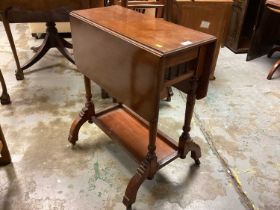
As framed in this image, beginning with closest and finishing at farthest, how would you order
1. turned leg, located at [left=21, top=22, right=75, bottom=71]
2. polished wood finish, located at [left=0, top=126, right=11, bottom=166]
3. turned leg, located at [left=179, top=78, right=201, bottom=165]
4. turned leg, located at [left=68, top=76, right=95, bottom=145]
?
turned leg, located at [left=179, top=78, right=201, bottom=165], polished wood finish, located at [left=0, top=126, right=11, bottom=166], turned leg, located at [left=68, top=76, right=95, bottom=145], turned leg, located at [left=21, top=22, right=75, bottom=71]

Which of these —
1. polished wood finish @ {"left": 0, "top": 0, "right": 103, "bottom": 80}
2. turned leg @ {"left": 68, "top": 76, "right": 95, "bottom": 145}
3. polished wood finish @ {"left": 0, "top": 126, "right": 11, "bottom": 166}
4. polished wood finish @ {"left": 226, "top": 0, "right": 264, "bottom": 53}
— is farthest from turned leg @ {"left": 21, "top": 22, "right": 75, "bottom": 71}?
polished wood finish @ {"left": 226, "top": 0, "right": 264, "bottom": 53}

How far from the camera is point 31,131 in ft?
6.39

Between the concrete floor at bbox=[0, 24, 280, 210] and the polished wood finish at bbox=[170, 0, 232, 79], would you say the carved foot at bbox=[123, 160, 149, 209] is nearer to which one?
the concrete floor at bbox=[0, 24, 280, 210]

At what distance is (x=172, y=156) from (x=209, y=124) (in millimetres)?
666

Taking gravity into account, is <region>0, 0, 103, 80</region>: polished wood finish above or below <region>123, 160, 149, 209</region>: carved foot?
above

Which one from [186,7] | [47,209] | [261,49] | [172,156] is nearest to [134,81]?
[172,156]

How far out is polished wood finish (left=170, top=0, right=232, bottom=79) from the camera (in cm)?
217

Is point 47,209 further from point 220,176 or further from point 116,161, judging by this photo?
point 220,176

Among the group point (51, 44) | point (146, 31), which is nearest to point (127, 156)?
point (146, 31)

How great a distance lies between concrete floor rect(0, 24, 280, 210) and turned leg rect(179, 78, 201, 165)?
4.7 inches

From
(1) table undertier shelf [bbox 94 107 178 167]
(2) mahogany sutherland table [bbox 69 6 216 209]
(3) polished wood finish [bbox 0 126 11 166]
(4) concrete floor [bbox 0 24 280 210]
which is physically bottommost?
(4) concrete floor [bbox 0 24 280 210]

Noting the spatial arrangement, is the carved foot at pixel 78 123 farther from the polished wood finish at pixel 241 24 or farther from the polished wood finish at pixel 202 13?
the polished wood finish at pixel 241 24

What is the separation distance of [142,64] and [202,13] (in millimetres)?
1334

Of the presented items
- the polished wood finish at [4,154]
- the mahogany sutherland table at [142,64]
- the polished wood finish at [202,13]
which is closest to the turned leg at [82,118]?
the mahogany sutherland table at [142,64]
